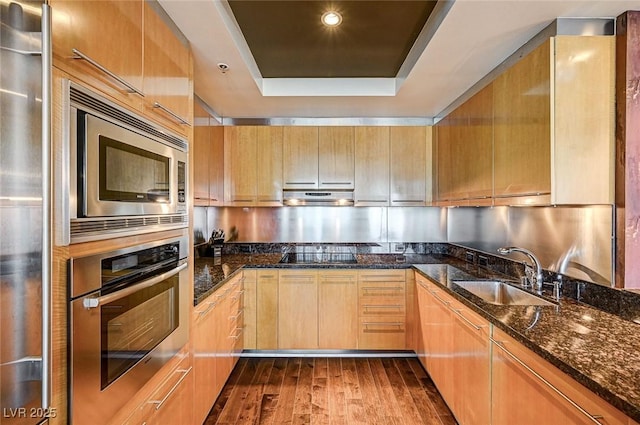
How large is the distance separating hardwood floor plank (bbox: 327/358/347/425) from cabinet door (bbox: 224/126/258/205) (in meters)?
1.85

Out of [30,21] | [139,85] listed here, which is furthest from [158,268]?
[30,21]

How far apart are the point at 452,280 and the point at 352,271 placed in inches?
39.1

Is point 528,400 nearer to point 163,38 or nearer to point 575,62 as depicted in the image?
point 575,62

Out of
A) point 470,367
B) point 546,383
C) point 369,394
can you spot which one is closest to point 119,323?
point 546,383

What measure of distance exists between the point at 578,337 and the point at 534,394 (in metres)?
0.29

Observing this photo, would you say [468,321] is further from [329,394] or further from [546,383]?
[329,394]

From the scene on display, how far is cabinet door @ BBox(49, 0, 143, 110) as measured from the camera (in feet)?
3.36

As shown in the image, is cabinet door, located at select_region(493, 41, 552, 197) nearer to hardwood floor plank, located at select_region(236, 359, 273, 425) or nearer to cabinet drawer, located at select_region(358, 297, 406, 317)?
cabinet drawer, located at select_region(358, 297, 406, 317)

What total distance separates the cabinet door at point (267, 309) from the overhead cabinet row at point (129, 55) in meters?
1.70

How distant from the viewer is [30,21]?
2.73 feet

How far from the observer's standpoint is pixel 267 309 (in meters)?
3.30

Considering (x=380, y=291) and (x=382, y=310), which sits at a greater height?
(x=380, y=291)

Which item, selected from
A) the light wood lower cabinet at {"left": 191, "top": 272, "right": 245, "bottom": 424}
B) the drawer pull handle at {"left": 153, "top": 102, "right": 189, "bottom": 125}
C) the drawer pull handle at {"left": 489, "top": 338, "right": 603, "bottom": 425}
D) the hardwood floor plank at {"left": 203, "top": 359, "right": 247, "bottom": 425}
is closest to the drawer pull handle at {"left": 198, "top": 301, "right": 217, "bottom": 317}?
the light wood lower cabinet at {"left": 191, "top": 272, "right": 245, "bottom": 424}

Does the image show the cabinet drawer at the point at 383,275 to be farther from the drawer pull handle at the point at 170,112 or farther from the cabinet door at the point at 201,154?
the drawer pull handle at the point at 170,112
